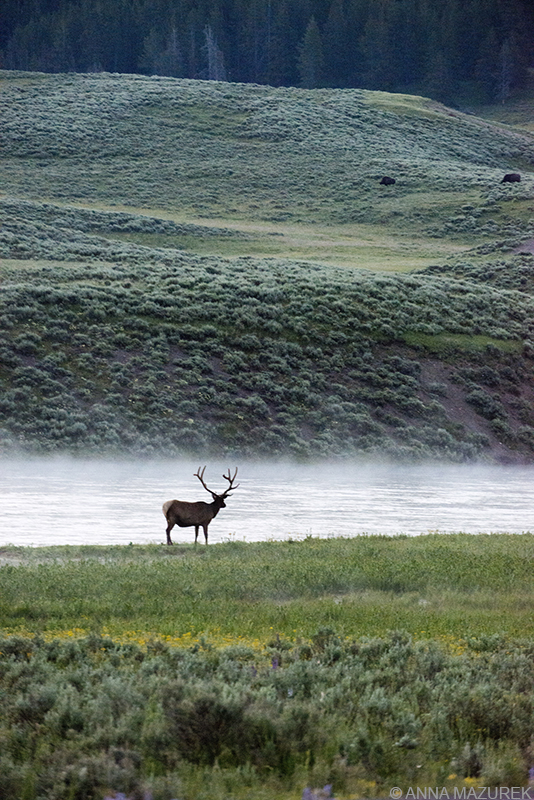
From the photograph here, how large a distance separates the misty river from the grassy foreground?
5779 mm

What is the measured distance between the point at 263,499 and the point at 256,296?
2029 centimetres

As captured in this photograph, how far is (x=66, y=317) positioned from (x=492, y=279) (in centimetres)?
2959

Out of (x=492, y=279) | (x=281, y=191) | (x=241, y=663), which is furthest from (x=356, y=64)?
(x=241, y=663)

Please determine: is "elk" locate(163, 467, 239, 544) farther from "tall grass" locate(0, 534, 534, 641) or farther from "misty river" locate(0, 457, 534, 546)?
"misty river" locate(0, 457, 534, 546)

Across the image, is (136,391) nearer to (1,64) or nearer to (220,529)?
(220,529)

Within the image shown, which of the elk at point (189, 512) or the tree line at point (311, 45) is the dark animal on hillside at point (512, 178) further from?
the elk at point (189, 512)

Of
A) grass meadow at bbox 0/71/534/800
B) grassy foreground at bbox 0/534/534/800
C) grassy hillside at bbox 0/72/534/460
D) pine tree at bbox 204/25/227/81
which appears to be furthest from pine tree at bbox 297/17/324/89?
grassy foreground at bbox 0/534/534/800

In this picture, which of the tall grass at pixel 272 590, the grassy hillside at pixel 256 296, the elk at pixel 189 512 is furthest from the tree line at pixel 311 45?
the tall grass at pixel 272 590

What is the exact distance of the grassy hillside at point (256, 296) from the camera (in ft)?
105

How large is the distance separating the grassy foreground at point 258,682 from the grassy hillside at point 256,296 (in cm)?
1886

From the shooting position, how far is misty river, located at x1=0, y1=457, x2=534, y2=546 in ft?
58.5

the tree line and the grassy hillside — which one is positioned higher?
the tree line

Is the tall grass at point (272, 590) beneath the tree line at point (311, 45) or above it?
beneath

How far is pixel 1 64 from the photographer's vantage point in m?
139
